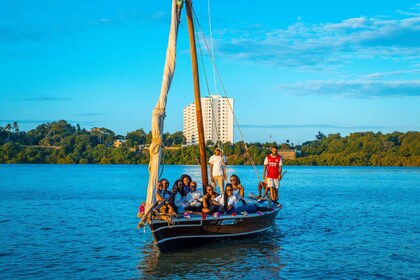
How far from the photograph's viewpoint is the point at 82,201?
153ft

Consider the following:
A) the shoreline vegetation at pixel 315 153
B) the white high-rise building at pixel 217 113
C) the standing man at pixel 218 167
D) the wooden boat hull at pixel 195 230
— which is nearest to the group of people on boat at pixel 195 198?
the wooden boat hull at pixel 195 230

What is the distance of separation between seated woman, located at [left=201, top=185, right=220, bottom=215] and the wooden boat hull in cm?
39

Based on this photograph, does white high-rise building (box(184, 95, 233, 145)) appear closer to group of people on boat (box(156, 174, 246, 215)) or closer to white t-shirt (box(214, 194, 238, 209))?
group of people on boat (box(156, 174, 246, 215))

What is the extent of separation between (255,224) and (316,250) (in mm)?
2521

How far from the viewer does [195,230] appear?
19234mm

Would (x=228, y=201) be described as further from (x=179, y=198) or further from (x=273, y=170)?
(x=273, y=170)

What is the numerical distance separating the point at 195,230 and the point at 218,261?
4.24 ft

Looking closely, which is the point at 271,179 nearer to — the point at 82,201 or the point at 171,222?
the point at 171,222

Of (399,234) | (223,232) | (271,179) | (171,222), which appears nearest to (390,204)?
(399,234)

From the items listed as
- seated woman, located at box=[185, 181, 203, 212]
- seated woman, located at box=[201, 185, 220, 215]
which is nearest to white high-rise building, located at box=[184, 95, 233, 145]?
seated woman, located at box=[185, 181, 203, 212]

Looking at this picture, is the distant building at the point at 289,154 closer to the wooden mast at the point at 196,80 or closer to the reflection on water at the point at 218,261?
the reflection on water at the point at 218,261

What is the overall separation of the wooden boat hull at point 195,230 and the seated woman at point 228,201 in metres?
0.40

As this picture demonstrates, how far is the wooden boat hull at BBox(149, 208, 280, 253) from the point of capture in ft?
60.6

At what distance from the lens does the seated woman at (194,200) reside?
20.1 metres
